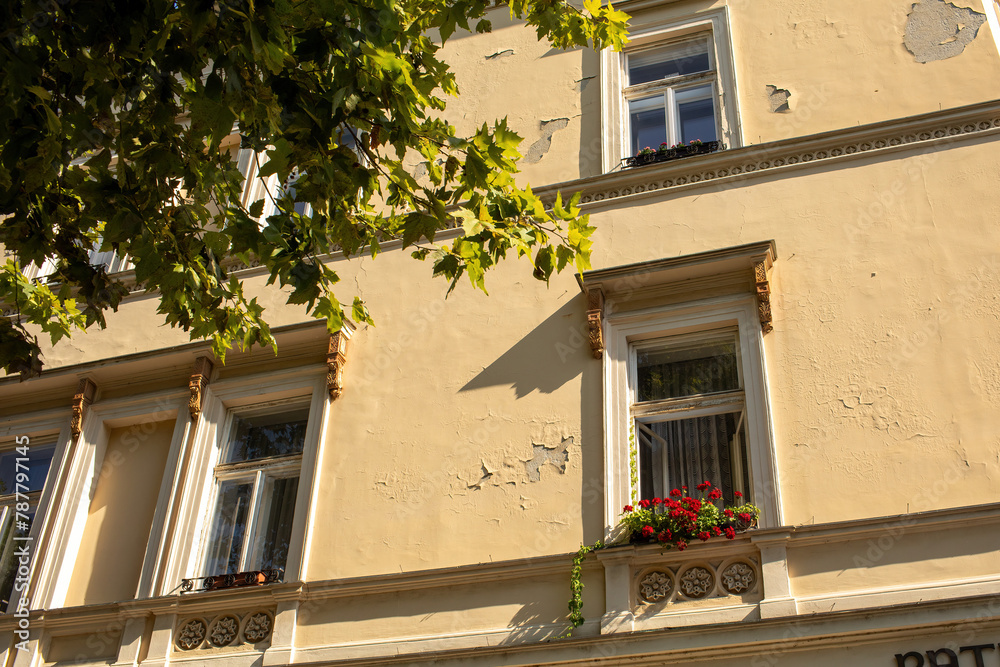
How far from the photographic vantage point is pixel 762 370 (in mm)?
7805

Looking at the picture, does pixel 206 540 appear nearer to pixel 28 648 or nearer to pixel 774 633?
pixel 28 648

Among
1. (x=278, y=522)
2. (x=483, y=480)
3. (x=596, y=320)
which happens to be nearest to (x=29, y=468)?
(x=278, y=522)

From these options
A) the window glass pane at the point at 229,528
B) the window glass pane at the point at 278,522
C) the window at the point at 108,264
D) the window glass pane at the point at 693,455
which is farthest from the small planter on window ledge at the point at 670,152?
the window at the point at 108,264

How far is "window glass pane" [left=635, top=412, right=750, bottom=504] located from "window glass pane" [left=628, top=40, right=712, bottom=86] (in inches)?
170

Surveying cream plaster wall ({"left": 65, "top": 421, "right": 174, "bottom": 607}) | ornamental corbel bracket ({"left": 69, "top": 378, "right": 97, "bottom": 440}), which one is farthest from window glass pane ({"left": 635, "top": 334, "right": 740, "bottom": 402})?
ornamental corbel bracket ({"left": 69, "top": 378, "right": 97, "bottom": 440})

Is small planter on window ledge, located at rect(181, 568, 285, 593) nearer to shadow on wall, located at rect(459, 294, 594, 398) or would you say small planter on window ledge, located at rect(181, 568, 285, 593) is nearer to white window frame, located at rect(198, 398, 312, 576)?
white window frame, located at rect(198, 398, 312, 576)

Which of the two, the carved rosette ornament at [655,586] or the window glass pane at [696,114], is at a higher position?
the window glass pane at [696,114]

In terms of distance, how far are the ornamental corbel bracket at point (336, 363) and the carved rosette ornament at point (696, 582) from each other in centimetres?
361

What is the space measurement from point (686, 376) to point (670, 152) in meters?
2.45

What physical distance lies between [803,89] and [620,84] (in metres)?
1.91

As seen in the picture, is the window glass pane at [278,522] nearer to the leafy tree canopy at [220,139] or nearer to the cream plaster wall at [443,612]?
the cream plaster wall at [443,612]

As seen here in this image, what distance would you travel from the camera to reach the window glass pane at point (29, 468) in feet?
32.8

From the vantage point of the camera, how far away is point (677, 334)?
847cm

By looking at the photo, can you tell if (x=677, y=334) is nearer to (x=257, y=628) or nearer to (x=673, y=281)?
(x=673, y=281)
